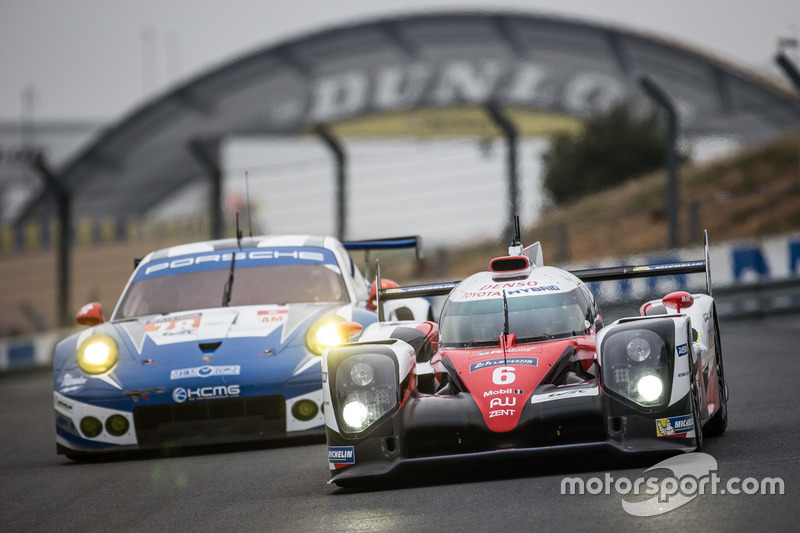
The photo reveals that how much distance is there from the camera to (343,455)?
658cm

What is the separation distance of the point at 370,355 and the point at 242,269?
11.8 ft

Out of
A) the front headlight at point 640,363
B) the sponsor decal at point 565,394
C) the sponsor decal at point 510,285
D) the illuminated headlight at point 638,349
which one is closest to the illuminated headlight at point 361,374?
the sponsor decal at point 565,394

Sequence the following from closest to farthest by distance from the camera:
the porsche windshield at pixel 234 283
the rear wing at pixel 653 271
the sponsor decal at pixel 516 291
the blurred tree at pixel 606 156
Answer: the sponsor decal at pixel 516 291 → the rear wing at pixel 653 271 → the porsche windshield at pixel 234 283 → the blurred tree at pixel 606 156

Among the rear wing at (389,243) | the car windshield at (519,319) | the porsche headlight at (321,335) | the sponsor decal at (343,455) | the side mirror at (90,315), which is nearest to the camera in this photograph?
the sponsor decal at (343,455)

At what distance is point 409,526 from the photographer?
207 inches

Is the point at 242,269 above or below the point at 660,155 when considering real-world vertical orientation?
below

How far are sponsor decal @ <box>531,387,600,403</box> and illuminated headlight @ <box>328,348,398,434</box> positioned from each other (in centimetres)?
69

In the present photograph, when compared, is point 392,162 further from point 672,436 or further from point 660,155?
point 660,155

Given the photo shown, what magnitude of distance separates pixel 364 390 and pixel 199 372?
2.11 meters

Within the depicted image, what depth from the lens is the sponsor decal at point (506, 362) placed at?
6.57 metres

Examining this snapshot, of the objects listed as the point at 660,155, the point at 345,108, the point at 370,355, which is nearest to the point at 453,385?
the point at 370,355

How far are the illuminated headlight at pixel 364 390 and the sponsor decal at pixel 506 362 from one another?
0.40m

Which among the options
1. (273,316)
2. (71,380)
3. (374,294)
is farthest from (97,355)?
(374,294)

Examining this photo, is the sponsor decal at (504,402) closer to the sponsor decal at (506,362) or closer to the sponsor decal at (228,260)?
the sponsor decal at (506,362)
